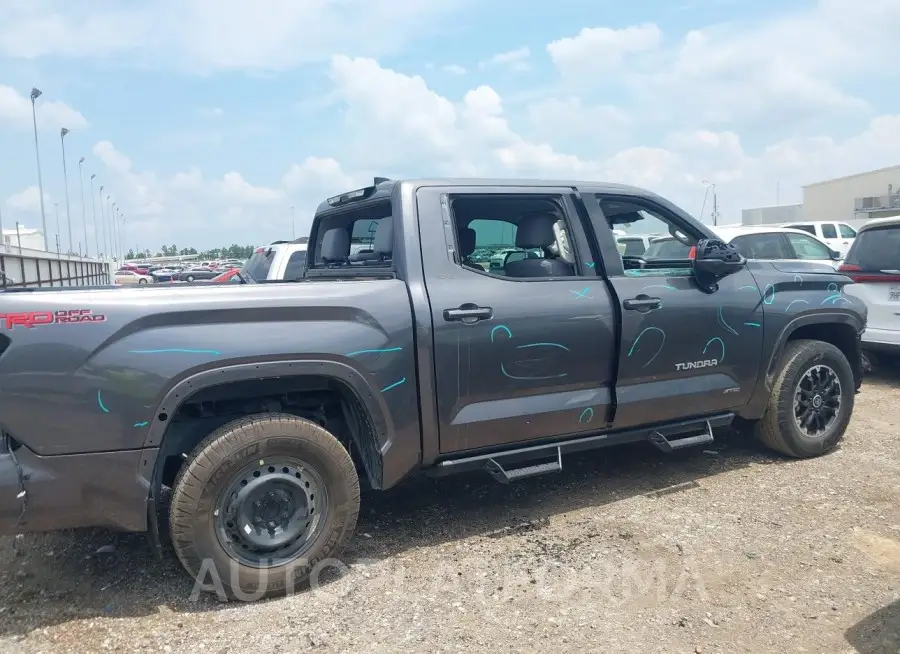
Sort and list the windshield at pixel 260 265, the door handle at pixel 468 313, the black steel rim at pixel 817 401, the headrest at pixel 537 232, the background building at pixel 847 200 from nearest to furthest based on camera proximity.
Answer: the door handle at pixel 468 313 → the headrest at pixel 537 232 → the black steel rim at pixel 817 401 → the windshield at pixel 260 265 → the background building at pixel 847 200

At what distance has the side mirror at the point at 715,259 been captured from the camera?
4203mm

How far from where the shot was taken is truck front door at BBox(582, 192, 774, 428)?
403 centimetres

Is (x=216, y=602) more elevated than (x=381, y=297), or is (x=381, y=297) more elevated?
(x=381, y=297)

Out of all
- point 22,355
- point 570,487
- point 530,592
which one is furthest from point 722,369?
point 22,355

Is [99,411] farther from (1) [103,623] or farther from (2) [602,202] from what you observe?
(2) [602,202]

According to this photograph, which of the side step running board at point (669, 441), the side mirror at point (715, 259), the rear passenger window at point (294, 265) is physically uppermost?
the rear passenger window at point (294, 265)

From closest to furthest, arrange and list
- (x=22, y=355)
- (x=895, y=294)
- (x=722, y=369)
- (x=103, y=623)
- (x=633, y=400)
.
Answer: (x=22, y=355) → (x=103, y=623) → (x=633, y=400) → (x=722, y=369) → (x=895, y=294)

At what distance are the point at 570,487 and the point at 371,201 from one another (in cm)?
226

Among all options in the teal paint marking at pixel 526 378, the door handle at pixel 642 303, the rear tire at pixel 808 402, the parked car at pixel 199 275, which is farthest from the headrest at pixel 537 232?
the parked car at pixel 199 275

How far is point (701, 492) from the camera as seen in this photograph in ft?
14.4

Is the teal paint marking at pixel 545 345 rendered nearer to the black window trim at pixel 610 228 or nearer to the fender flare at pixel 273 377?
the black window trim at pixel 610 228

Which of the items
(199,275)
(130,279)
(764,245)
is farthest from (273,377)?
(130,279)

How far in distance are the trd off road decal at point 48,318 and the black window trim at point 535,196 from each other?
1.72m

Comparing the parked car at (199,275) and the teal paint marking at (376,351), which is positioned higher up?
the parked car at (199,275)
